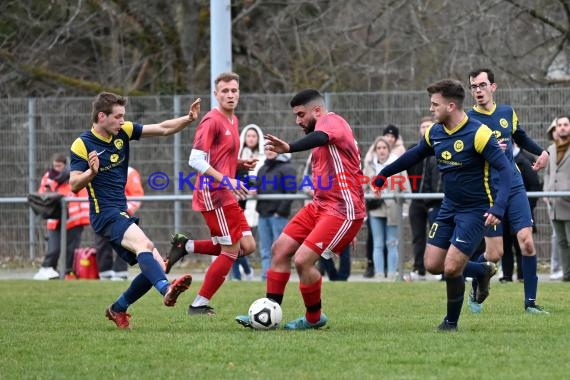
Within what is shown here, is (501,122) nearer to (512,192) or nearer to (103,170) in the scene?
(512,192)

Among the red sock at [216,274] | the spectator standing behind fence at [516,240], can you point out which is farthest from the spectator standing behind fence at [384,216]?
the red sock at [216,274]

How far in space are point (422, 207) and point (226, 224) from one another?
5.85 m

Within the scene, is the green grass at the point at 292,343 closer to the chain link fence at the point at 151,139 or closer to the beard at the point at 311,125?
the beard at the point at 311,125

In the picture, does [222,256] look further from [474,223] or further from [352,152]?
[474,223]

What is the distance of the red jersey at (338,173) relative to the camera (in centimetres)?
930

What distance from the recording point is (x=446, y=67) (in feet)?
78.3

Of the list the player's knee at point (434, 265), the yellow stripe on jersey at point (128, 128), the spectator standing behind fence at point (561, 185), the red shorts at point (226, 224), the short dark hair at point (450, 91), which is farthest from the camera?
the spectator standing behind fence at point (561, 185)

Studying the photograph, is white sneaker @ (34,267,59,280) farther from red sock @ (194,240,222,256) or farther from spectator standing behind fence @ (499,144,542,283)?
red sock @ (194,240,222,256)

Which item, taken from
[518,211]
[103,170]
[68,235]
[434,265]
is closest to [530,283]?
[518,211]

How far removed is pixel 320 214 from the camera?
9.44m

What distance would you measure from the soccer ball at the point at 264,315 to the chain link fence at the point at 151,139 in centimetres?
887

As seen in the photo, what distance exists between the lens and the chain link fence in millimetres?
18516

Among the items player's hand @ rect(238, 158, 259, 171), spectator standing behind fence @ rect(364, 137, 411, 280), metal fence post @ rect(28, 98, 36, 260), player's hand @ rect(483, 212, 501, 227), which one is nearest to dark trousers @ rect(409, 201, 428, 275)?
spectator standing behind fence @ rect(364, 137, 411, 280)

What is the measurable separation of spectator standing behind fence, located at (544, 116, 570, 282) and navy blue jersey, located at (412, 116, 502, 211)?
615cm
